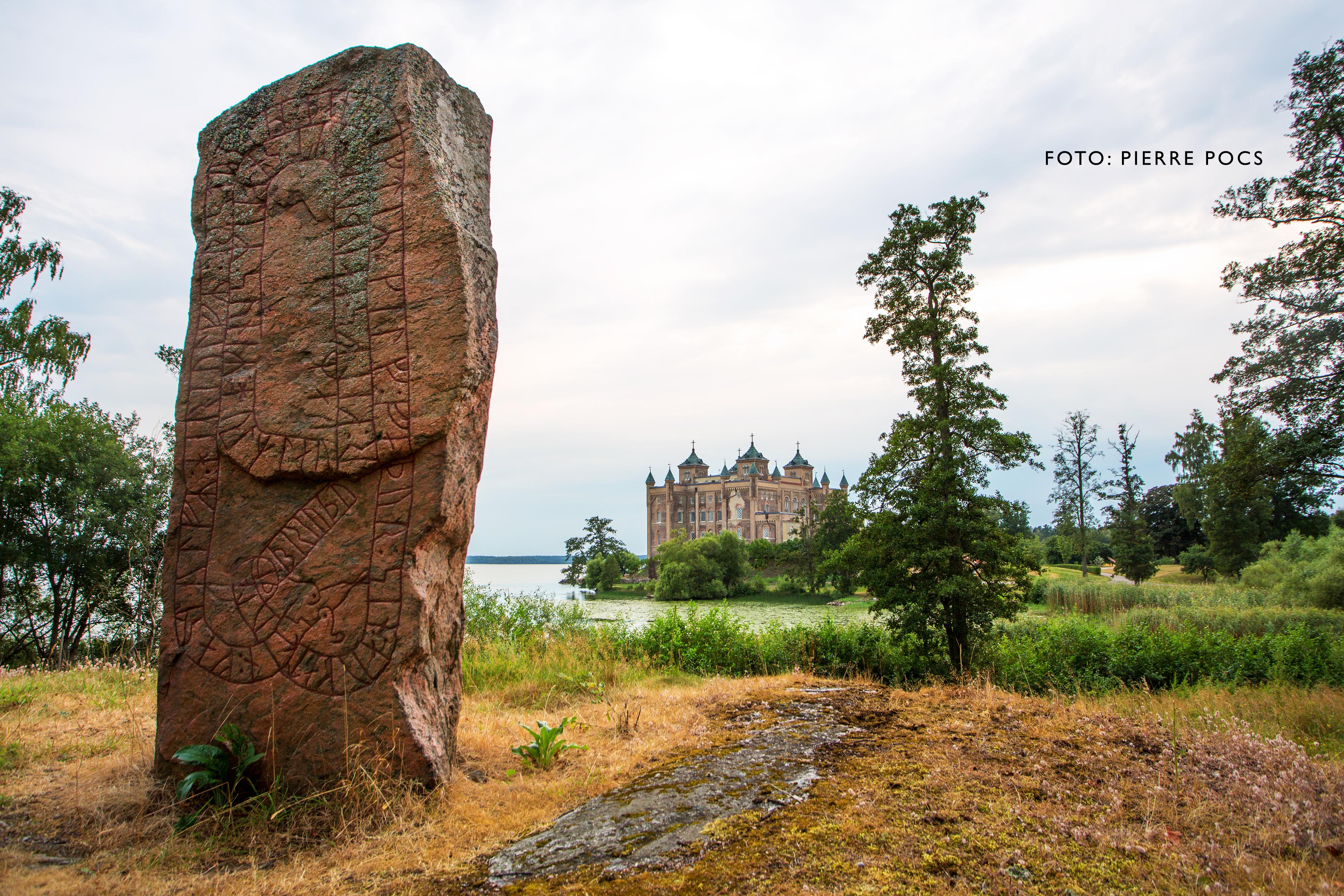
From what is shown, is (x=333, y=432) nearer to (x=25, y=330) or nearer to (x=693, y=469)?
(x=25, y=330)

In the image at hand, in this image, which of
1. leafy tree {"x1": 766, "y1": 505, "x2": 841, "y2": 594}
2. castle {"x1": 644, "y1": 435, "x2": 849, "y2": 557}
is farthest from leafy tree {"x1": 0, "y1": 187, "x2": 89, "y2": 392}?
castle {"x1": 644, "y1": 435, "x2": 849, "y2": 557}

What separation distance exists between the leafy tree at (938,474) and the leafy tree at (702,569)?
3101 centimetres

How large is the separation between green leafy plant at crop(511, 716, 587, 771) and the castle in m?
74.0

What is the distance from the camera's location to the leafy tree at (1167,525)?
4397cm

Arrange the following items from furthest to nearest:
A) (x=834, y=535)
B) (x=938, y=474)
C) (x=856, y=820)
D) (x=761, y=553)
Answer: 1. (x=761, y=553)
2. (x=834, y=535)
3. (x=938, y=474)
4. (x=856, y=820)

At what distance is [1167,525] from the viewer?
4559cm

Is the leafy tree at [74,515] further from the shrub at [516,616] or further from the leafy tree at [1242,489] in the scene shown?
the leafy tree at [1242,489]

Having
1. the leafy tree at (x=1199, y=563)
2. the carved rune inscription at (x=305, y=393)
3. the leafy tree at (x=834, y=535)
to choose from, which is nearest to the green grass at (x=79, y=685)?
the carved rune inscription at (x=305, y=393)

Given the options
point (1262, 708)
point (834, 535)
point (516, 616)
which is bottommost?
point (1262, 708)

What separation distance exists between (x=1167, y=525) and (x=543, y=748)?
51.8 m

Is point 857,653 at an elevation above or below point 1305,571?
below

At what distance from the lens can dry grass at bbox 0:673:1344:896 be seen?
8.54 ft

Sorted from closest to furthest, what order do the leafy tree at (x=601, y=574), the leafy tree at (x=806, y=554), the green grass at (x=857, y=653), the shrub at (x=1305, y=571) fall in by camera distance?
the green grass at (x=857, y=653) → the shrub at (x=1305, y=571) → the leafy tree at (x=806, y=554) → the leafy tree at (x=601, y=574)

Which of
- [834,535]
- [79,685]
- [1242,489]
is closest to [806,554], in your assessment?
[834,535]
